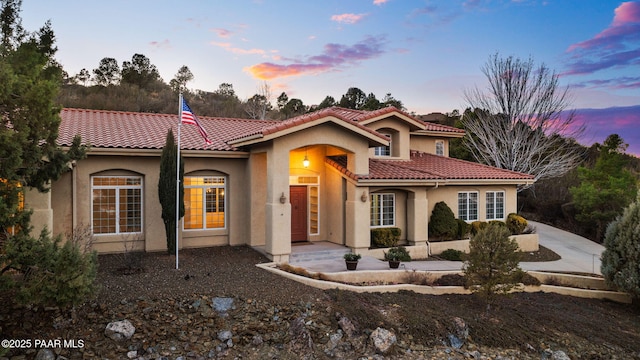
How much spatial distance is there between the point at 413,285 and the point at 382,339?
3.24m

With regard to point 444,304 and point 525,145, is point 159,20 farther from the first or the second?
point 525,145

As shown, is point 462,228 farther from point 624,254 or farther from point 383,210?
point 624,254

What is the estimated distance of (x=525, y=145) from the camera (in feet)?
91.3

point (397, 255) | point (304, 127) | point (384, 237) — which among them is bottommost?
point (397, 255)

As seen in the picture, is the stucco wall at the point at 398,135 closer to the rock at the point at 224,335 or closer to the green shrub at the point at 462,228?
the green shrub at the point at 462,228

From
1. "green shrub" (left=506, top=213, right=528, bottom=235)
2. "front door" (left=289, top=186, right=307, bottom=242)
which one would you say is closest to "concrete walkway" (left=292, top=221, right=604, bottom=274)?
"front door" (left=289, top=186, right=307, bottom=242)

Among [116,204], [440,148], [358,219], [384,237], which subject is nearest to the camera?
[116,204]

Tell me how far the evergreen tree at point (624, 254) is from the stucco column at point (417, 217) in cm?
631

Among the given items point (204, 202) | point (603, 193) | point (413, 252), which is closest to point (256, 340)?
point (204, 202)

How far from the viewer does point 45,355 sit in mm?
7137

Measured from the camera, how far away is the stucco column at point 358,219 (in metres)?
15.1

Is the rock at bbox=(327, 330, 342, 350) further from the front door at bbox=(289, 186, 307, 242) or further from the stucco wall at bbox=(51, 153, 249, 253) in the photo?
the front door at bbox=(289, 186, 307, 242)

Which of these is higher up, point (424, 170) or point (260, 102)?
point (260, 102)

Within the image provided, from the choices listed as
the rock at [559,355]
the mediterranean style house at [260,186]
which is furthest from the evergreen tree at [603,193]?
the rock at [559,355]
